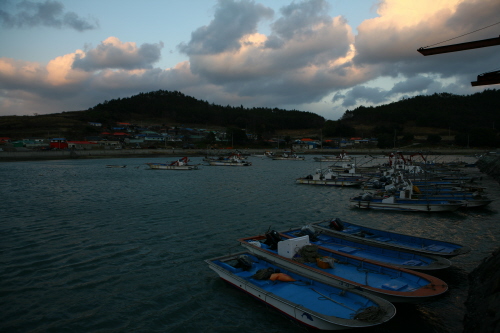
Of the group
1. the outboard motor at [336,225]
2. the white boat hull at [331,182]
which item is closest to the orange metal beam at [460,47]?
the outboard motor at [336,225]

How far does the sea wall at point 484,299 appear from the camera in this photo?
20.7 feet

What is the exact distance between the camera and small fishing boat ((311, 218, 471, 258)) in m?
10.5

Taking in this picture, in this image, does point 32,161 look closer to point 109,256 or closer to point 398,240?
point 109,256

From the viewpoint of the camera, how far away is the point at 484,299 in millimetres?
7688

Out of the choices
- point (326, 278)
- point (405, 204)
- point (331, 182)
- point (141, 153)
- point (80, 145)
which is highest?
point (80, 145)

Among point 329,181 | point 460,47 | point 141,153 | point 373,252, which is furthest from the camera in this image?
point 141,153

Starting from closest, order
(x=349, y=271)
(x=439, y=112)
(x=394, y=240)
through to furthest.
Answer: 1. (x=349, y=271)
2. (x=394, y=240)
3. (x=439, y=112)

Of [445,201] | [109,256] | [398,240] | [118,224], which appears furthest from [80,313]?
[445,201]

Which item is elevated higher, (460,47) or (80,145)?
(460,47)

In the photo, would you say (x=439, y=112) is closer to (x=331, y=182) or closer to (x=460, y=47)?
(x=331, y=182)

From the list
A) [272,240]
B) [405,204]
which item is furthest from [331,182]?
[272,240]

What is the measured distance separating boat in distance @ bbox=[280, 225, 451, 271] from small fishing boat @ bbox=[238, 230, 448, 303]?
0.74m

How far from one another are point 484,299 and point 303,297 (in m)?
4.24

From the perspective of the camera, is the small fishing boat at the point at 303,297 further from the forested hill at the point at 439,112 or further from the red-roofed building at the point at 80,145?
the forested hill at the point at 439,112
